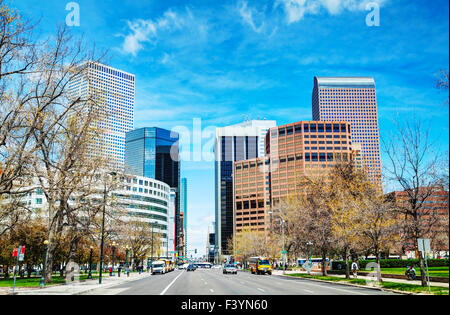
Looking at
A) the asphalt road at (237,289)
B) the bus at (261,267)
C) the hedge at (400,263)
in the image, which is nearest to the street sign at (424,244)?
the asphalt road at (237,289)

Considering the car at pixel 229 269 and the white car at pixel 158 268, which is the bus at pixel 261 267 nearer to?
the car at pixel 229 269

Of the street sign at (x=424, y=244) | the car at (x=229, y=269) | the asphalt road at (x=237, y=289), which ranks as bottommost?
the car at (x=229, y=269)

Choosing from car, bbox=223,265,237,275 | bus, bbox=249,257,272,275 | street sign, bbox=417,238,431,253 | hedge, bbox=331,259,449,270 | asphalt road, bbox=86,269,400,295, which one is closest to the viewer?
street sign, bbox=417,238,431,253

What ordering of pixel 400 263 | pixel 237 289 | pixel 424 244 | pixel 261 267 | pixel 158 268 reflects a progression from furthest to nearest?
pixel 158 268 → pixel 261 267 → pixel 400 263 → pixel 237 289 → pixel 424 244

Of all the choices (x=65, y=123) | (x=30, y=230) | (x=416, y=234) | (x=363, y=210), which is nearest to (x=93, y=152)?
(x=65, y=123)

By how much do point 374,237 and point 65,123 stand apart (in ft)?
97.3

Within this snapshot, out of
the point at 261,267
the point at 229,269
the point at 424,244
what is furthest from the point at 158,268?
the point at 424,244

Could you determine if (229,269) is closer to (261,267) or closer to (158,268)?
(261,267)

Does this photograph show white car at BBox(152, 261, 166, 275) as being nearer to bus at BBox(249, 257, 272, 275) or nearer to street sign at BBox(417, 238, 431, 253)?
bus at BBox(249, 257, 272, 275)

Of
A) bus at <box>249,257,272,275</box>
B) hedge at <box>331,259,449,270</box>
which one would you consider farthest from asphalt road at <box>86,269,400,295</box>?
hedge at <box>331,259,449,270</box>

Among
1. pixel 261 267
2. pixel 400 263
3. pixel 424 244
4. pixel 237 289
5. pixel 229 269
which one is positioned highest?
pixel 424 244

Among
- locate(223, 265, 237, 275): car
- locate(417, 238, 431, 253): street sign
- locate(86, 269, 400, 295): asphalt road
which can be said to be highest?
locate(417, 238, 431, 253): street sign

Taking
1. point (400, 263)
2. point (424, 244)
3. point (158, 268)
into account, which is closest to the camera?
point (424, 244)

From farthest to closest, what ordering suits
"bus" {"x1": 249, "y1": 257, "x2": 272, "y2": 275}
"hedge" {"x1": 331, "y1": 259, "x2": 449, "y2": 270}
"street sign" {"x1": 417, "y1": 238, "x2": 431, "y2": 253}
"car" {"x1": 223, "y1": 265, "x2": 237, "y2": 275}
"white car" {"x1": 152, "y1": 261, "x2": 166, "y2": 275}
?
1. "white car" {"x1": 152, "y1": 261, "x2": 166, "y2": 275}
2. "car" {"x1": 223, "y1": 265, "x2": 237, "y2": 275}
3. "bus" {"x1": 249, "y1": 257, "x2": 272, "y2": 275}
4. "hedge" {"x1": 331, "y1": 259, "x2": 449, "y2": 270}
5. "street sign" {"x1": 417, "y1": 238, "x2": 431, "y2": 253}
